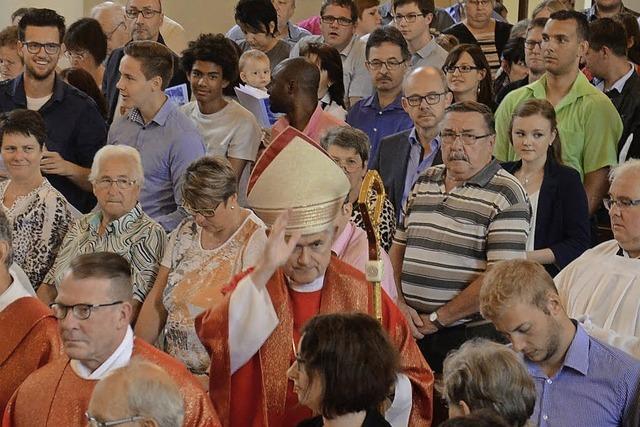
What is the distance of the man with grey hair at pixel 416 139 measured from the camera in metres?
5.80

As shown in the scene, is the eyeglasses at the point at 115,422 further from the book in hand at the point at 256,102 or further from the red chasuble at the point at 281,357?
the book in hand at the point at 256,102

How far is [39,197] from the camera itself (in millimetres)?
5703

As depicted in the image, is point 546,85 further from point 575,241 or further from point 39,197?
point 39,197

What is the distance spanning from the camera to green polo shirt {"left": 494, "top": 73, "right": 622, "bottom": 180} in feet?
20.2

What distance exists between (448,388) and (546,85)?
10.5 ft

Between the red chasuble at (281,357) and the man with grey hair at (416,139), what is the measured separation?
1666 mm

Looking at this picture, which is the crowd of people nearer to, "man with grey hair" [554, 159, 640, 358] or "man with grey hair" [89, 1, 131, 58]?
"man with grey hair" [554, 159, 640, 358]

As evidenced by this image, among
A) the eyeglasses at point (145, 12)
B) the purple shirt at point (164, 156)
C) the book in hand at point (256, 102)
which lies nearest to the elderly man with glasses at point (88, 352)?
the purple shirt at point (164, 156)

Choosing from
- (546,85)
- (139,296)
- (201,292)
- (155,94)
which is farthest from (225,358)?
(546,85)

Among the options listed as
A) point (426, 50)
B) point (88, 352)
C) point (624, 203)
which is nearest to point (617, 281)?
point (624, 203)

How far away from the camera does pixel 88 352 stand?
3953 mm

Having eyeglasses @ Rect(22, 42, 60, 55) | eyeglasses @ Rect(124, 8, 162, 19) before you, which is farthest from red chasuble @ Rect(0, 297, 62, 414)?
eyeglasses @ Rect(124, 8, 162, 19)

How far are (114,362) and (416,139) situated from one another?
91.1 inches

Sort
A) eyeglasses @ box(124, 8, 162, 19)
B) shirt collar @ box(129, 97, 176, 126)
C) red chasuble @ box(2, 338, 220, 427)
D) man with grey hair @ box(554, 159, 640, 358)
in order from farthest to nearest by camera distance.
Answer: eyeglasses @ box(124, 8, 162, 19) < shirt collar @ box(129, 97, 176, 126) < man with grey hair @ box(554, 159, 640, 358) < red chasuble @ box(2, 338, 220, 427)
